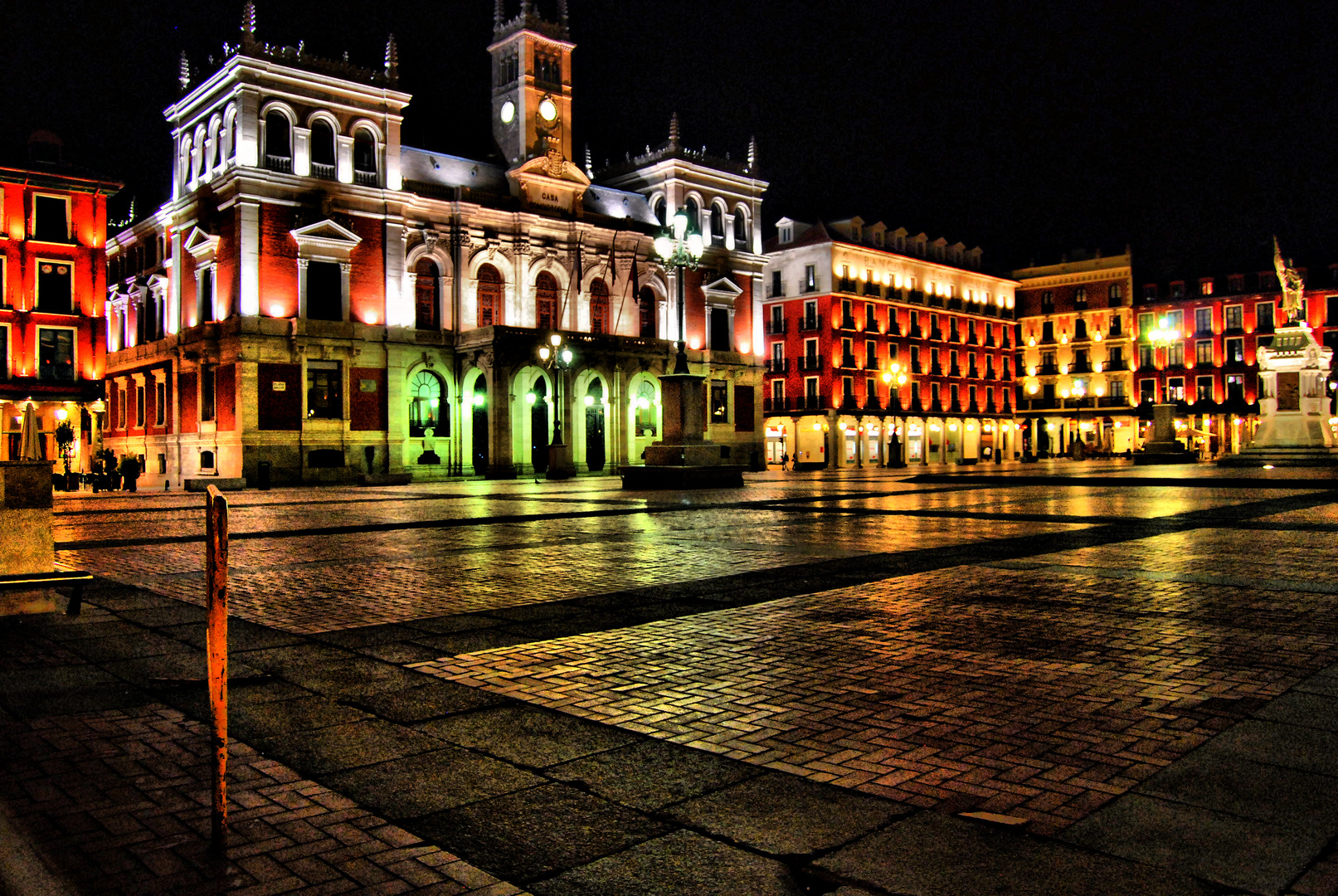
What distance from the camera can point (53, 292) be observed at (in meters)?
52.4

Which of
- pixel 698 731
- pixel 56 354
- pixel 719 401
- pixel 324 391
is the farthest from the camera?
pixel 719 401

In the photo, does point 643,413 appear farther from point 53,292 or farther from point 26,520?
point 26,520

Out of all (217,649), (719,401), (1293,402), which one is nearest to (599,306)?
(719,401)

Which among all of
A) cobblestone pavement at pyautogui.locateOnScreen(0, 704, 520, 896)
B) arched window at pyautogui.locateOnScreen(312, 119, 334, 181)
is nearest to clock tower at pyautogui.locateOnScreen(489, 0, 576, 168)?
arched window at pyautogui.locateOnScreen(312, 119, 334, 181)

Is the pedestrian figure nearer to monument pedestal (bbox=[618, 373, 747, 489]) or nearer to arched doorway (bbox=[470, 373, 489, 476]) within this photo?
arched doorway (bbox=[470, 373, 489, 476])

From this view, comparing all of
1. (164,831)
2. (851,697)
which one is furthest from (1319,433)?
(164,831)

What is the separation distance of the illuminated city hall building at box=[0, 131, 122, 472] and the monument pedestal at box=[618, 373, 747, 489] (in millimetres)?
37011

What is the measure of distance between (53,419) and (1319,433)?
59378 mm

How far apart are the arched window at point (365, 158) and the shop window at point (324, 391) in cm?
873

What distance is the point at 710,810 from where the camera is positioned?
A: 3551 mm

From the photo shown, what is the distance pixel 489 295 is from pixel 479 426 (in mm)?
6905

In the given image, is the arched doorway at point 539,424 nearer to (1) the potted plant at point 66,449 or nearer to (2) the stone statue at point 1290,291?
(1) the potted plant at point 66,449

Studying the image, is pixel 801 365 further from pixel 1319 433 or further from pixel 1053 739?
pixel 1053 739

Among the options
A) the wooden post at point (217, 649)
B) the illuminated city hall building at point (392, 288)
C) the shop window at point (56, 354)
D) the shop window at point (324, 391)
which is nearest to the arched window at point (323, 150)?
the illuminated city hall building at point (392, 288)
